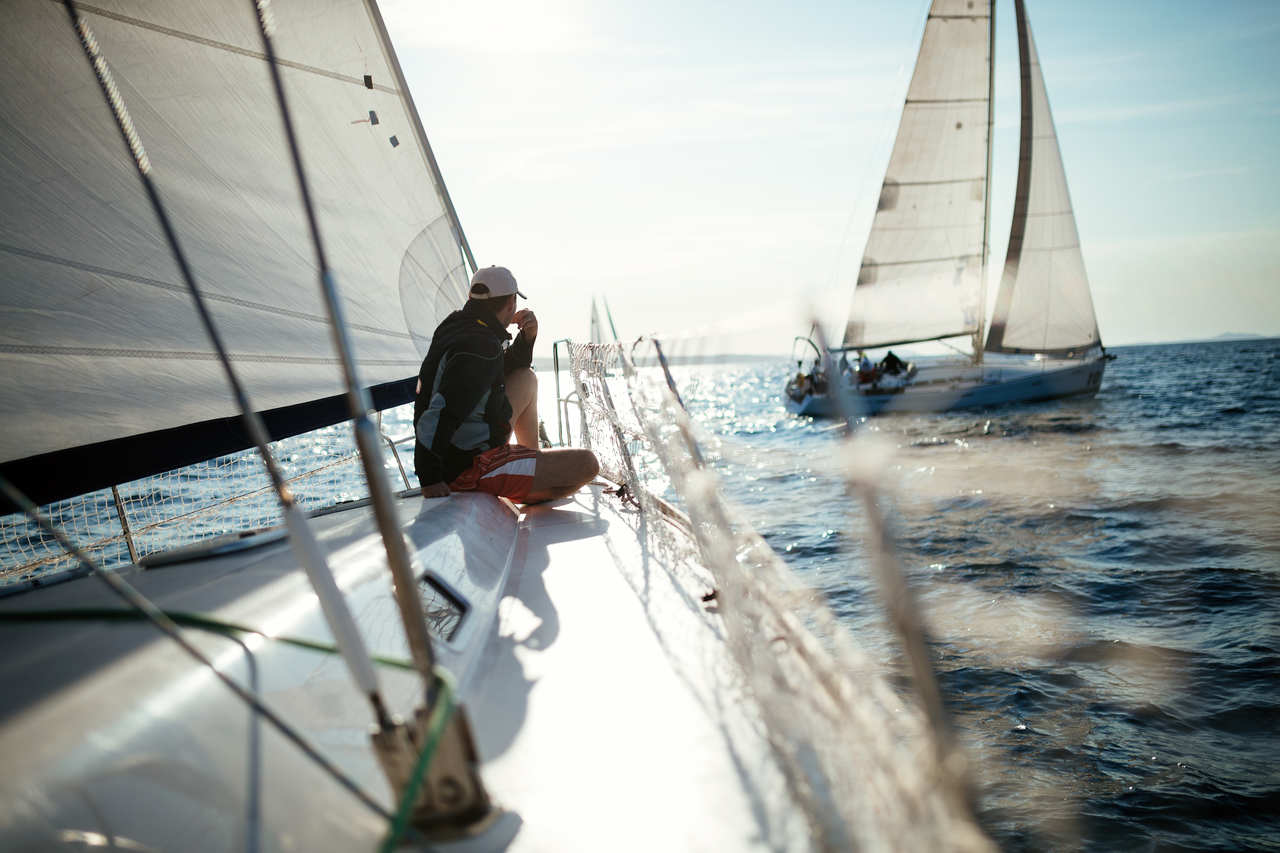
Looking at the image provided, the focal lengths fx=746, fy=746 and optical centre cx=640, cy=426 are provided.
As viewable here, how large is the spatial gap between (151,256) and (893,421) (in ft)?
Result: 65.8

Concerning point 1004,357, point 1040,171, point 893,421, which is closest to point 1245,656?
point 893,421

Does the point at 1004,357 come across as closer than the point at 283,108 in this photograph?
No

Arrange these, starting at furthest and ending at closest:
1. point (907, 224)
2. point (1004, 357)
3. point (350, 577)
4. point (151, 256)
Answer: point (1004, 357), point (907, 224), point (151, 256), point (350, 577)

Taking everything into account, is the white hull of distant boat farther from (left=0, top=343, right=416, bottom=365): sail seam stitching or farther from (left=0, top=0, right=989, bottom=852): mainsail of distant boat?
(left=0, top=343, right=416, bottom=365): sail seam stitching

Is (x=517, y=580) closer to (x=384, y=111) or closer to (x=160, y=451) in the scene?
(x=160, y=451)

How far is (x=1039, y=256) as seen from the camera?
2081 cm

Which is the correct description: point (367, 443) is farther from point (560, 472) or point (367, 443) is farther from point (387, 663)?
point (560, 472)

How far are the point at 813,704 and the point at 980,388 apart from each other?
2146 cm

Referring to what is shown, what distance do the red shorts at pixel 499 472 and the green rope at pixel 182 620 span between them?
1884 mm

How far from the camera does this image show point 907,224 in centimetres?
2002

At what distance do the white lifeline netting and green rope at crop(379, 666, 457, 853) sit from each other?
51cm

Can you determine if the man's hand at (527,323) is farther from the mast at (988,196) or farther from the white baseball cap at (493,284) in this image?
the mast at (988,196)

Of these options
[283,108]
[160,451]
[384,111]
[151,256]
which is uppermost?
[384,111]

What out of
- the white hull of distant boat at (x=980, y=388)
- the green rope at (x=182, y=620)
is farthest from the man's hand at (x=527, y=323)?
the white hull of distant boat at (x=980, y=388)
